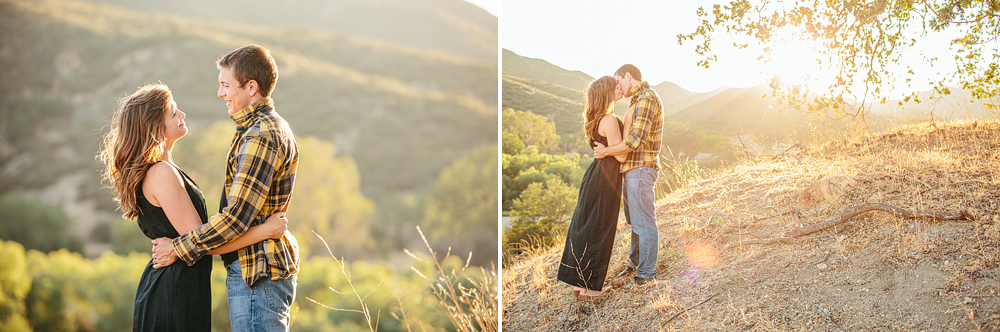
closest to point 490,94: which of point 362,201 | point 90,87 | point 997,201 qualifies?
point 362,201

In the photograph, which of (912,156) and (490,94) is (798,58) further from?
(490,94)

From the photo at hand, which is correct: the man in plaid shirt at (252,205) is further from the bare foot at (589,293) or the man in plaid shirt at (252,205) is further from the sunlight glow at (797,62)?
the sunlight glow at (797,62)

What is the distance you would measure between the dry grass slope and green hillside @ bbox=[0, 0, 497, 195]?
7254 mm

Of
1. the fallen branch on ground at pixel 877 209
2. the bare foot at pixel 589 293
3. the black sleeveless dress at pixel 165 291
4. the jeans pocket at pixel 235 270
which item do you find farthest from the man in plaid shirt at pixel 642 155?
the black sleeveless dress at pixel 165 291

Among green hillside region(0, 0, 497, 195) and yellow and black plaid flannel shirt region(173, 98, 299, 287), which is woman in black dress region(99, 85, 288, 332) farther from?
green hillside region(0, 0, 497, 195)

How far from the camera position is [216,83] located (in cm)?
1206

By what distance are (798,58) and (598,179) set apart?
1.68 metres

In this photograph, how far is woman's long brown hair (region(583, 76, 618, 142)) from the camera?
2336 mm

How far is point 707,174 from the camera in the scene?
3219mm

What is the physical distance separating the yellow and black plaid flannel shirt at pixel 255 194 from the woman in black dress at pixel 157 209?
0.04m

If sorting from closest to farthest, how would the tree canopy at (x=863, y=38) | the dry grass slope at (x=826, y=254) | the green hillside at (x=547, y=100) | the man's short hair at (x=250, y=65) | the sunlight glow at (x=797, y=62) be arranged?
1. the man's short hair at (x=250, y=65)
2. the dry grass slope at (x=826, y=254)
3. the tree canopy at (x=863, y=38)
4. the sunlight glow at (x=797, y=62)
5. the green hillside at (x=547, y=100)

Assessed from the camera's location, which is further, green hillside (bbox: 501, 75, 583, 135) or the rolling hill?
the rolling hill

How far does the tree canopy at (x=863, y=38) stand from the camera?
215cm

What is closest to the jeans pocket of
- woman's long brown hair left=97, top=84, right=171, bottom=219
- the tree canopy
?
woman's long brown hair left=97, top=84, right=171, bottom=219
